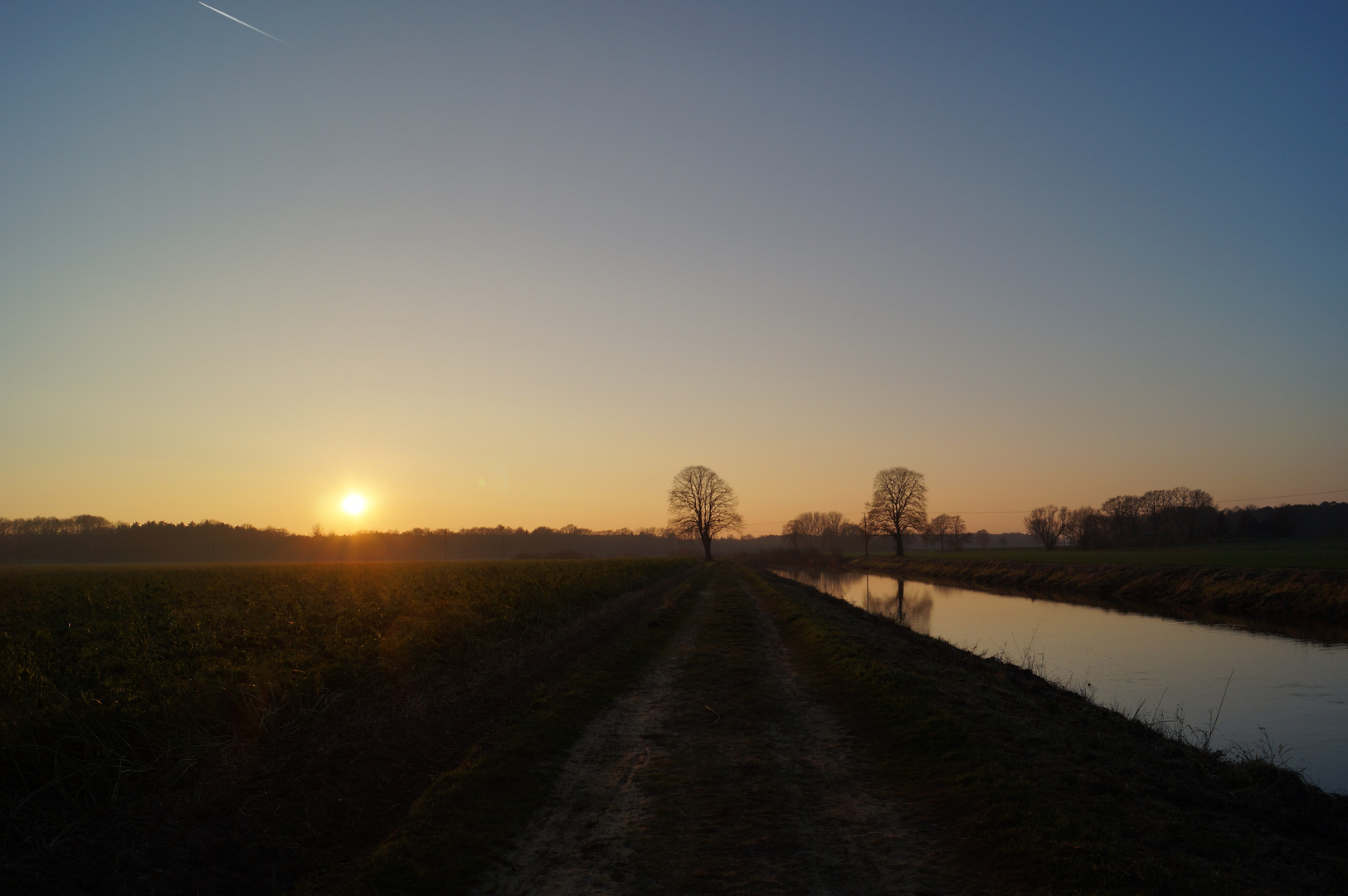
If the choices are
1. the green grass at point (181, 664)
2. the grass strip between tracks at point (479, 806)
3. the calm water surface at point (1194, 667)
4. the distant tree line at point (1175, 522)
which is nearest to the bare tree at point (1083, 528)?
the distant tree line at point (1175, 522)

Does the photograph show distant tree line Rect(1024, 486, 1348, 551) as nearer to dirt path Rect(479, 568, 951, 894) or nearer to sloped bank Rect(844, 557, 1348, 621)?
sloped bank Rect(844, 557, 1348, 621)

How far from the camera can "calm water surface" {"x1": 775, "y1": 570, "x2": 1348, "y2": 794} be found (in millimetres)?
11273

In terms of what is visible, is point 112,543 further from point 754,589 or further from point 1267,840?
point 1267,840

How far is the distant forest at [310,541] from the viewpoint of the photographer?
3573 inches

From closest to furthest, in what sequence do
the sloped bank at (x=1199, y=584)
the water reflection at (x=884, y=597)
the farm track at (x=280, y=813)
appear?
the farm track at (x=280, y=813), the sloped bank at (x=1199, y=584), the water reflection at (x=884, y=597)

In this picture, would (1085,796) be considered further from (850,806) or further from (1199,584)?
(1199,584)

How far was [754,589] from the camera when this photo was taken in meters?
36.6

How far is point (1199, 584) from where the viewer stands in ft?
109

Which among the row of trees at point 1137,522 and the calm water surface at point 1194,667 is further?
the row of trees at point 1137,522

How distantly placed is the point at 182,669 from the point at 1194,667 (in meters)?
22.1

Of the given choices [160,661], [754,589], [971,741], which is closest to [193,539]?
[754,589]

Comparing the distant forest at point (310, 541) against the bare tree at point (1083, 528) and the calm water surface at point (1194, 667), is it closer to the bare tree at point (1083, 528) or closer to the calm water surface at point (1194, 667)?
the bare tree at point (1083, 528)

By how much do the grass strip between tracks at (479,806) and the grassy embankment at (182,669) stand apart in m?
2.68

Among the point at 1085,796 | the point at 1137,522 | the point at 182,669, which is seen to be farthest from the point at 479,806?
the point at 1137,522
